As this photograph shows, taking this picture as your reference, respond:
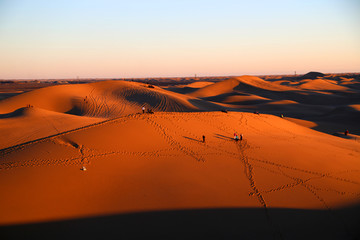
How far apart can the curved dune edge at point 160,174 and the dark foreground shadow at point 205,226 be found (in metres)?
0.21

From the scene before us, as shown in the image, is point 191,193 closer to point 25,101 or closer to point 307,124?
point 307,124

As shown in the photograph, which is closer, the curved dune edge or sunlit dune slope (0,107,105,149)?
the curved dune edge

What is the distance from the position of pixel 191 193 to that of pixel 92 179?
3.05 meters

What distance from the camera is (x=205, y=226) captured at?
221 inches

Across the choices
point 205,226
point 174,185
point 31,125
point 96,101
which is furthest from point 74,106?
point 205,226

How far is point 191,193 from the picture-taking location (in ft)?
22.6

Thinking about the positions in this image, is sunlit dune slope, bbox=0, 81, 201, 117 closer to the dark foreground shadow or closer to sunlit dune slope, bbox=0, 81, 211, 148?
sunlit dune slope, bbox=0, 81, 211, 148

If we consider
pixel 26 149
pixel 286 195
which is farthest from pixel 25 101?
pixel 286 195

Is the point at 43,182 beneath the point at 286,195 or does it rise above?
above

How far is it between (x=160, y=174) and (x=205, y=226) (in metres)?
2.68

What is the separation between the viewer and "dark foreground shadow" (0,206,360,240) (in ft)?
17.1

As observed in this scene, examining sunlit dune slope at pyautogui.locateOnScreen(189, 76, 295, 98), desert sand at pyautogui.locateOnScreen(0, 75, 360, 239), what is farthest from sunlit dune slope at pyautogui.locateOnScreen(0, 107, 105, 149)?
sunlit dune slope at pyautogui.locateOnScreen(189, 76, 295, 98)

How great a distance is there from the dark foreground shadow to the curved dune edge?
0.21 m

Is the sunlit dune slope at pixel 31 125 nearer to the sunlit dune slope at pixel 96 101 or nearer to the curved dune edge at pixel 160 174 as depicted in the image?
the sunlit dune slope at pixel 96 101
